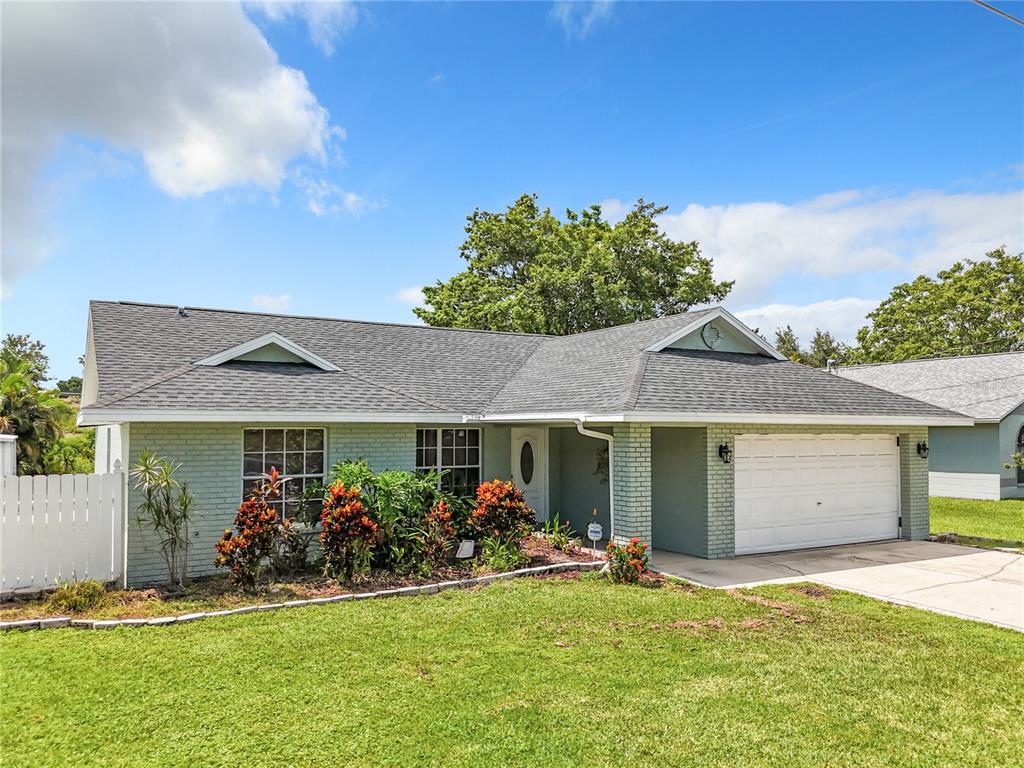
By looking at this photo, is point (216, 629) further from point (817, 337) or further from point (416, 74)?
point (817, 337)

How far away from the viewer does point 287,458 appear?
11.0 metres

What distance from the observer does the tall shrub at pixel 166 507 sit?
902 cm

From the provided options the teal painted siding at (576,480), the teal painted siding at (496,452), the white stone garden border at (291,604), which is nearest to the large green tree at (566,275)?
the teal painted siding at (576,480)

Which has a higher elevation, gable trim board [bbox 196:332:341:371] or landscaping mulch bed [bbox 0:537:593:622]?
gable trim board [bbox 196:332:341:371]

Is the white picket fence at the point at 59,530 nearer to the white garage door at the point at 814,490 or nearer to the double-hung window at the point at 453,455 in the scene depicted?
the double-hung window at the point at 453,455

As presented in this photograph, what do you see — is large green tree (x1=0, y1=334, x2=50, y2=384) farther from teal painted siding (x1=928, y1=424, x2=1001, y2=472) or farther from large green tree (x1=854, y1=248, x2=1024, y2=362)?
large green tree (x1=854, y1=248, x2=1024, y2=362)

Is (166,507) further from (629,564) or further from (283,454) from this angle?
(629,564)

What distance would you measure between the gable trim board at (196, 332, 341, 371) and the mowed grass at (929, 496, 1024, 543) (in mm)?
13968

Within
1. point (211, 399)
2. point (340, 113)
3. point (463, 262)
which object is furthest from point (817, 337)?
point (211, 399)

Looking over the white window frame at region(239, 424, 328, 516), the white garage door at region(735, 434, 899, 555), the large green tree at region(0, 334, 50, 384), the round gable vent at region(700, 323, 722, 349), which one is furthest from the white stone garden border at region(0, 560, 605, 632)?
the large green tree at region(0, 334, 50, 384)

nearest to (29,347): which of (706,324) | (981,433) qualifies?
(706,324)

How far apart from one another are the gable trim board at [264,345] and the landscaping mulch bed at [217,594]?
12.4 feet

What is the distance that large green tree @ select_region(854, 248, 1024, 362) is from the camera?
4191cm

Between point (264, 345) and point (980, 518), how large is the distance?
1836 cm
